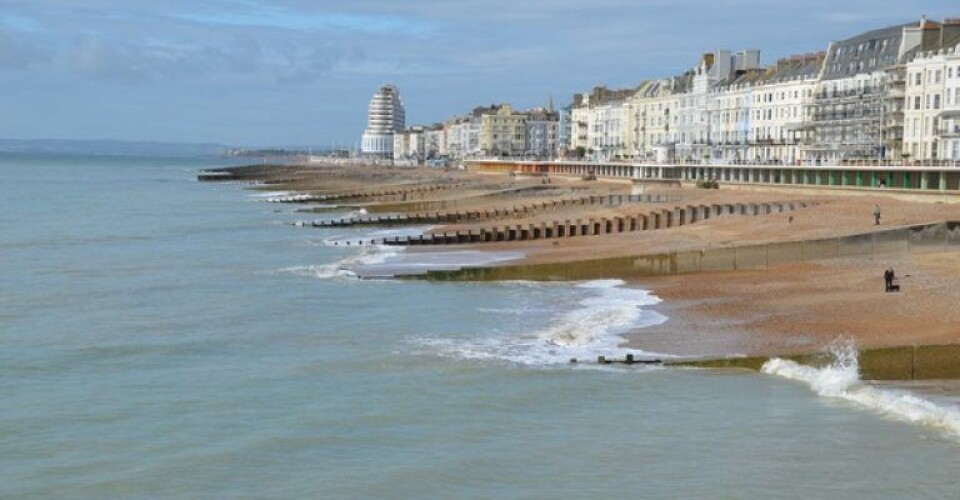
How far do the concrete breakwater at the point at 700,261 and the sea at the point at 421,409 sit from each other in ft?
7.18

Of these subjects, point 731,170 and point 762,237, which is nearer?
point 762,237

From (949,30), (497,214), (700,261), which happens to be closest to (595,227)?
(700,261)

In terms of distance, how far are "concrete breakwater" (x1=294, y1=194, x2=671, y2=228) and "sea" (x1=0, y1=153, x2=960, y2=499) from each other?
32.3 meters

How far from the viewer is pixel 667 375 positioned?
21.1 metres

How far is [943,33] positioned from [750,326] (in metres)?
69.9

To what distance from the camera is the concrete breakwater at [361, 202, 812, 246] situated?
50.8 m

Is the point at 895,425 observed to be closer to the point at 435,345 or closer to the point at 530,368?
the point at 530,368

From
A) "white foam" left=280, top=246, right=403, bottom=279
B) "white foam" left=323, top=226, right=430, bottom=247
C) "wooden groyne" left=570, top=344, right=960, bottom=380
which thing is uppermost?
"wooden groyne" left=570, top=344, right=960, bottom=380

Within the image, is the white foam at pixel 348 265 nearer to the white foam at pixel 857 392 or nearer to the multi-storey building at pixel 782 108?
the white foam at pixel 857 392

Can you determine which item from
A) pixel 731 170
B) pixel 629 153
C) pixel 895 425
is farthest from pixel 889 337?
pixel 629 153

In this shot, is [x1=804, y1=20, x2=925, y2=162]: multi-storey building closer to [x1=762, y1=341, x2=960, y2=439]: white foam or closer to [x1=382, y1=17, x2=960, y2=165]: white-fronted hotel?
[x1=382, y1=17, x2=960, y2=165]: white-fronted hotel

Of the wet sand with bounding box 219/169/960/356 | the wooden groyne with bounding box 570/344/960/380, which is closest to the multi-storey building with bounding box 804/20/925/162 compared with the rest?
the wet sand with bounding box 219/169/960/356

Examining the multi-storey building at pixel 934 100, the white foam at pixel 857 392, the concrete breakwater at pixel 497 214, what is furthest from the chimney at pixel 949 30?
the white foam at pixel 857 392

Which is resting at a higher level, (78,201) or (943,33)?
(943,33)
